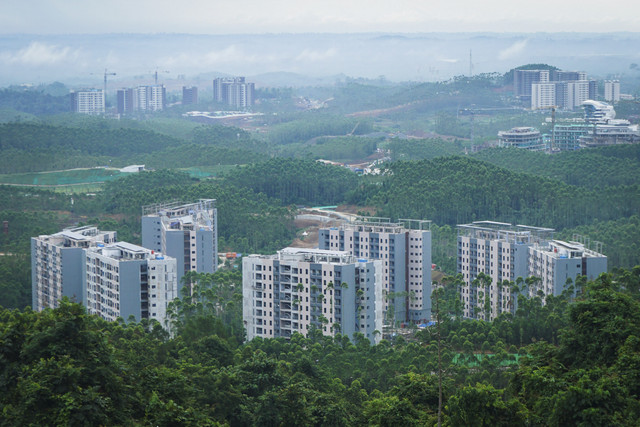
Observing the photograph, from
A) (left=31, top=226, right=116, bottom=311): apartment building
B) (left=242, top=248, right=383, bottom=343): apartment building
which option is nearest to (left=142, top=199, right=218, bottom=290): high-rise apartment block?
(left=31, top=226, right=116, bottom=311): apartment building

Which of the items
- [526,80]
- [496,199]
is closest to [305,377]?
[496,199]

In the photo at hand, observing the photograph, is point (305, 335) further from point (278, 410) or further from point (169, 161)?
point (169, 161)

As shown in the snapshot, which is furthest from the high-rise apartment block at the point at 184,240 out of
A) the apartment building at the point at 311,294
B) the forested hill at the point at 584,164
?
the forested hill at the point at 584,164

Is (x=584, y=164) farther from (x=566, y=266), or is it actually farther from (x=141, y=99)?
(x=141, y=99)

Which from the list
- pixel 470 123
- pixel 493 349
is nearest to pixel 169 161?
pixel 470 123

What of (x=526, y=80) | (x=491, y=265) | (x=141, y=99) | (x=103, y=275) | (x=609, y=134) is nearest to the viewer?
(x=103, y=275)

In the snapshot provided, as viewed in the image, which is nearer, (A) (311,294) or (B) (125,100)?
(A) (311,294)

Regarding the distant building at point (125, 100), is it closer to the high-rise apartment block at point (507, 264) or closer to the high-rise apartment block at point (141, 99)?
the high-rise apartment block at point (141, 99)
